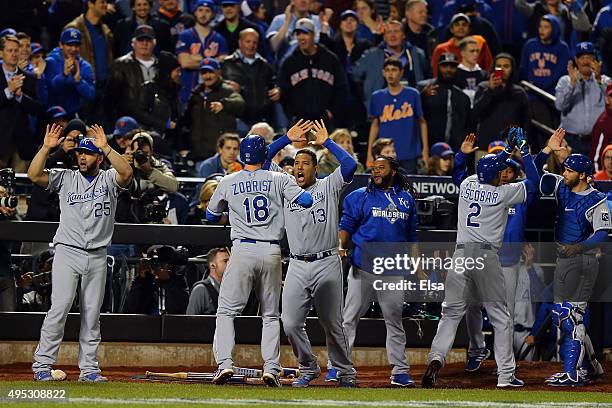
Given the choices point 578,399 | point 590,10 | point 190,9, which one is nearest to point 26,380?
point 578,399

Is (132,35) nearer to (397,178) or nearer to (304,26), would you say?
(304,26)

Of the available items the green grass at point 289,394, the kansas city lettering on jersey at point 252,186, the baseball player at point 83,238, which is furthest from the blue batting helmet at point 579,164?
the baseball player at point 83,238

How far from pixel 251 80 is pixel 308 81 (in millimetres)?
676

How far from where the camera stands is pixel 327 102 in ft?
53.2

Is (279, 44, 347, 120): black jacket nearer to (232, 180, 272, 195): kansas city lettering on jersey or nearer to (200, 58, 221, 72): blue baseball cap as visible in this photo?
(200, 58, 221, 72): blue baseball cap

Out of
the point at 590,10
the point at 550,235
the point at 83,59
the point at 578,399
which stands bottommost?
the point at 578,399

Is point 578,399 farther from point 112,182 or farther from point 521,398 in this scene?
point 112,182

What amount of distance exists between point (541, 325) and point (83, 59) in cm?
610

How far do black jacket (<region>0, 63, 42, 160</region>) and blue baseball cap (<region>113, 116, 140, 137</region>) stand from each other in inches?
33.7

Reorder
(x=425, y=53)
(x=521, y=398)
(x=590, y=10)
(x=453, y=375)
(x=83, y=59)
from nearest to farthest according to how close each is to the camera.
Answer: (x=521, y=398)
(x=453, y=375)
(x=83, y=59)
(x=425, y=53)
(x=590, y=10)

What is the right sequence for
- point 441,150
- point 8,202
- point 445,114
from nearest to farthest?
1. point 8,202
2. point 441,150
3. point 445,114

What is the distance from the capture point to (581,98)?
644 inches

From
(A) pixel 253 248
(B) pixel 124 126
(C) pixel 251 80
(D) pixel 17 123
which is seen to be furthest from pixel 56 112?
(A) pixel 253 248

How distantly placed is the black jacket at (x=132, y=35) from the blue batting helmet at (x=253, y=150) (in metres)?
5.54
